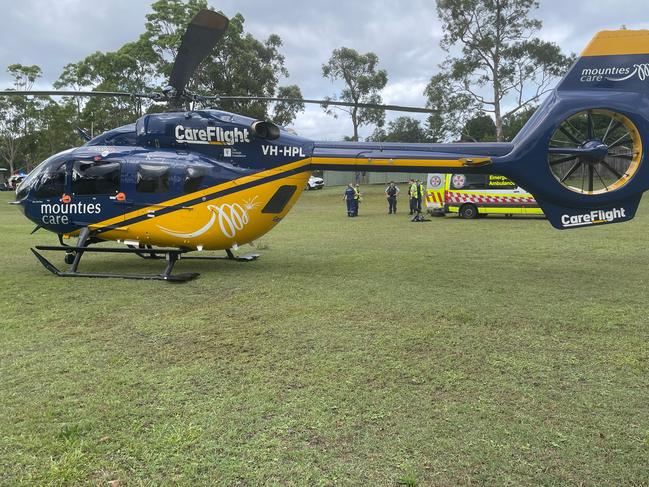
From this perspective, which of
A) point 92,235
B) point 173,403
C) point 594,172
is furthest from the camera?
point 92,235

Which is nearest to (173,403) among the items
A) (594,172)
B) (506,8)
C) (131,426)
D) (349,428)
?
(131,426)

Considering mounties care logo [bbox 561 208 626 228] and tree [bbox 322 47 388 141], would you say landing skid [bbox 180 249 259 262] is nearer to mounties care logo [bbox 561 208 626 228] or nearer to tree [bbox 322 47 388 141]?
mounties care logo [bbox 561 208 626 228]

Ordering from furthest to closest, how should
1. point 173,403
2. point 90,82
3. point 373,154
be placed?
point 90,82 → point 373,154 → point 173,403

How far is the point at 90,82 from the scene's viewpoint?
3828 cm

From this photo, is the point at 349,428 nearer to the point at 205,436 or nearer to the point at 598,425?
the point at 205,436

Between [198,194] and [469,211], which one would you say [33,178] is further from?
[469,211]

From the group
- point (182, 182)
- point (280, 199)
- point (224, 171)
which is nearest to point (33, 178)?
point (182, 182)

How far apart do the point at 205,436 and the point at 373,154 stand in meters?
5.76

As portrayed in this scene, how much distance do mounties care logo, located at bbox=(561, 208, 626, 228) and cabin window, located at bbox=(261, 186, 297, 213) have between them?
4.44 metres

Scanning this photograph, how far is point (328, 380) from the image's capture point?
12.2ft

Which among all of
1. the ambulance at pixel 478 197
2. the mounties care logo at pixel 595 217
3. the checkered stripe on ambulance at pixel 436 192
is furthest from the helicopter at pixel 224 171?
the checkered stripe on ambulance at pixel 436 192

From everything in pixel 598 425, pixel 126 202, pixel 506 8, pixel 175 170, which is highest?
pixel 506 8

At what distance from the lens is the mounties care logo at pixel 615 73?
22.2 feet

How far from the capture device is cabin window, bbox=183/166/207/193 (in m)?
7.90
